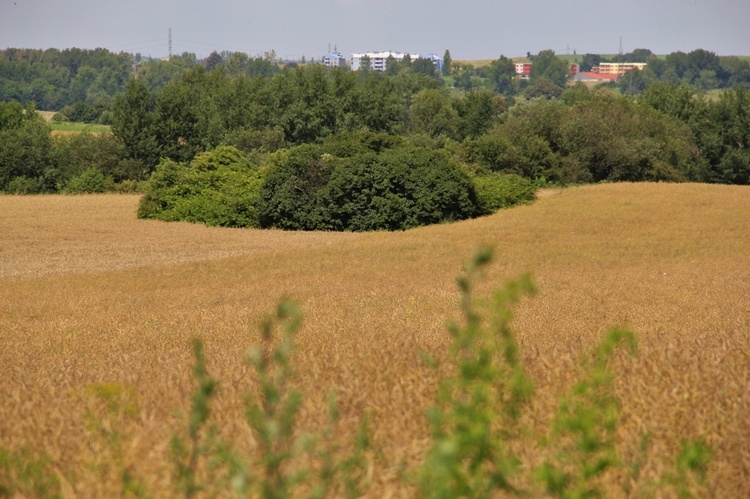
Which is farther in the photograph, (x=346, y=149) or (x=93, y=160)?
(x=93, y=160)

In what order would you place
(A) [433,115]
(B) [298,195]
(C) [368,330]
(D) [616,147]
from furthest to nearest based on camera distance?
(A) [433,115] → (D) [616,147] → (B) [298,195] → (C) [368,330]

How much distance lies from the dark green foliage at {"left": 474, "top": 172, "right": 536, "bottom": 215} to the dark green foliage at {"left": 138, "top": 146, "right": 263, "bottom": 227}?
38.0ft

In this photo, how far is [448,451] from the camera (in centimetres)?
209

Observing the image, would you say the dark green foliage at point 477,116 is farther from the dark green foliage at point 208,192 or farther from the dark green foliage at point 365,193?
the dark green foliage at point 365,193

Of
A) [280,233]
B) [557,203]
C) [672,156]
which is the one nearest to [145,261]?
[280,233]

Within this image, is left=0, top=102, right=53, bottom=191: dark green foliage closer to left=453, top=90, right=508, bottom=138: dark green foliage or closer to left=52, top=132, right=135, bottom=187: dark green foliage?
left=52, top=132, right=135, bottom=187: dark green foliage

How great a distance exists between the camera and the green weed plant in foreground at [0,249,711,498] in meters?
2.45

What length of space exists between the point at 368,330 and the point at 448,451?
520 centimetres

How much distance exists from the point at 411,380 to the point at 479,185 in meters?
42.2

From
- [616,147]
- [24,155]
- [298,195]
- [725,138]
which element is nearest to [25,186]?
[24,155]

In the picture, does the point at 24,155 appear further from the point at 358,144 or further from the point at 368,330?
the point at 368,330

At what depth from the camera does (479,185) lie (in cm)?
4594

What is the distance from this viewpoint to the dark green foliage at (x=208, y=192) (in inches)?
1700

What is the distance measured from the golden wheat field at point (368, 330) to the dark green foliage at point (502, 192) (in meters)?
11.6
